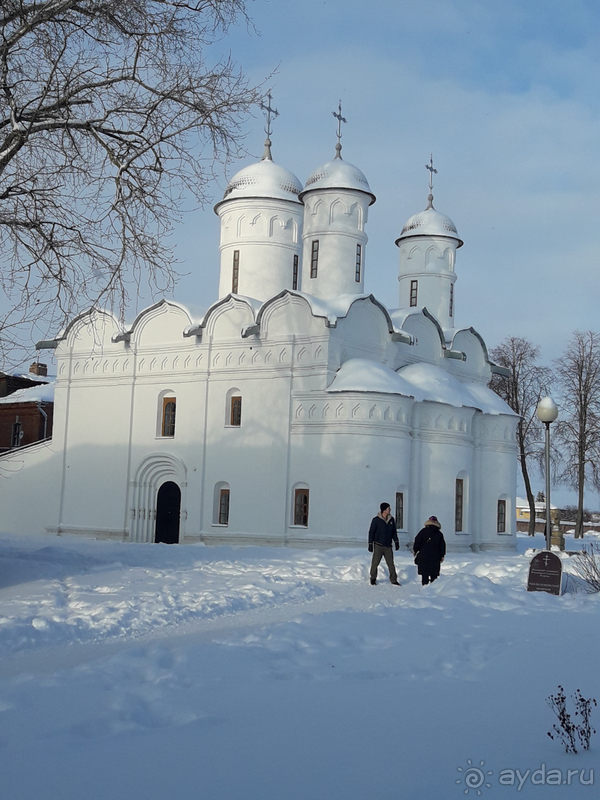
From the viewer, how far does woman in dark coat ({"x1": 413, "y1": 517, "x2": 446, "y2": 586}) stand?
13344mm

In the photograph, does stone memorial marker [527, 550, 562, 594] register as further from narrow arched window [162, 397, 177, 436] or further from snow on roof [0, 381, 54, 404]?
snow on roof [0, 381, 54, 404]

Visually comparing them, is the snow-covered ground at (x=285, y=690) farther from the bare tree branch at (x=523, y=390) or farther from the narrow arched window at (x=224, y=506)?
the bare tree branch at (x=523, y=390)

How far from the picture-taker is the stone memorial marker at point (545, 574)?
460 inches

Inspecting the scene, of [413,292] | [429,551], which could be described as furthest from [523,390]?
[429,551]

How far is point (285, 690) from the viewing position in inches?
244

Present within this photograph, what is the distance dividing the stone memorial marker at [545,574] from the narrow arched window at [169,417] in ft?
52.2

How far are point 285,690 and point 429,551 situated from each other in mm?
7450

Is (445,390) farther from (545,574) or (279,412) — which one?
(545,574)

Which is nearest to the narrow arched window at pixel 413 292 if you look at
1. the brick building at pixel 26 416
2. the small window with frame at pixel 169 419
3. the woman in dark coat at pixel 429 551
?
the small window with frame at pixel 169 419

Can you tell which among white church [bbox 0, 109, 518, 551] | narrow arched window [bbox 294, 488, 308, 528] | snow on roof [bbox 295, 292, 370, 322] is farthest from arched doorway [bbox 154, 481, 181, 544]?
snow on roof [bbox 295, 292, 370, 322]

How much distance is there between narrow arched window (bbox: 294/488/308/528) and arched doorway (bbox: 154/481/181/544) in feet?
13.3

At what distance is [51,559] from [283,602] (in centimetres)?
512

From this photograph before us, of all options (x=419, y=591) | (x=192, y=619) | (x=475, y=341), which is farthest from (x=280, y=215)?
(x=192, y=619)

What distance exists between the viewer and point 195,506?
24.8m
